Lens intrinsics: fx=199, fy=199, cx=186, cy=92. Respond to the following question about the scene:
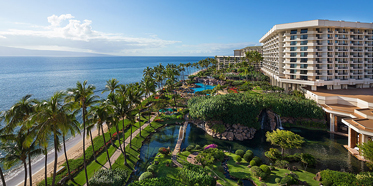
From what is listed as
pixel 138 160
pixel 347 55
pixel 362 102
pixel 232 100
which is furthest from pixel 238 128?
pixel 347 55

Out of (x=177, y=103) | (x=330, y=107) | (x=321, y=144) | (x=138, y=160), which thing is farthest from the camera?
(x=177, y=103)

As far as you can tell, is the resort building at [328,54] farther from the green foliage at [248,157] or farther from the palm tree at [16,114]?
the palm tree at [16,114]

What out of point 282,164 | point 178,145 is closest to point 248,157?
point 282,164

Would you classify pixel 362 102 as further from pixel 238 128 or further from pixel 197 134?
pixel 197 134

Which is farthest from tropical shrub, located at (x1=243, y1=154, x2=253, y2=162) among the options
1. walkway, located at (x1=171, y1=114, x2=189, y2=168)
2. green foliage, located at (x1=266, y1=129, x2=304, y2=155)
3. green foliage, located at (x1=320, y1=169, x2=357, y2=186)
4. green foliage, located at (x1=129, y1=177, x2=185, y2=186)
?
green foliage, located at (x1=129, y1=177, x2=185, y2=186)

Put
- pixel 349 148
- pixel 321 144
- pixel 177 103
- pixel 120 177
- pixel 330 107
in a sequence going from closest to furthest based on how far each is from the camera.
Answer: pixel 120 177, pixel 349 148, pixel 321 144, pixel 330 107, pixel 177 103

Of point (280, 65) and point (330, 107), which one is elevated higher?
point (280, 65)

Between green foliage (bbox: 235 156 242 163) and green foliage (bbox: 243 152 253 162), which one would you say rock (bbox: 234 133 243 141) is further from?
green foliage (bbox: 235 156 242 163)
